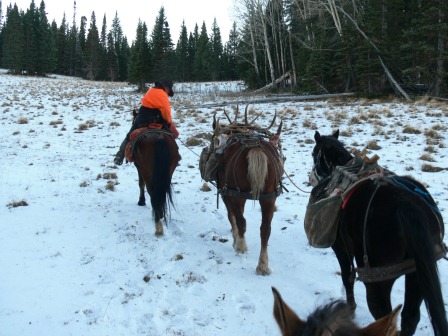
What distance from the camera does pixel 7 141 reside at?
11438 millimetres

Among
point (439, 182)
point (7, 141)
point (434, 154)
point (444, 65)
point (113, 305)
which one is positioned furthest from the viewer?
point (444, 65)

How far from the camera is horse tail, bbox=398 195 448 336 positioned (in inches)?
76.1

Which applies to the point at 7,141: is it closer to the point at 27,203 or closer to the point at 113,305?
the point at 27,203

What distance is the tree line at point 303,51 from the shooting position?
17.9m

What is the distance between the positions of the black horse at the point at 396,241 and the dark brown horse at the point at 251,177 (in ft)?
4.46

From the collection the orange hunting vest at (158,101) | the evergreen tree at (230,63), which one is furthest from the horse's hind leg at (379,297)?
the evergreen tree at (230,63)

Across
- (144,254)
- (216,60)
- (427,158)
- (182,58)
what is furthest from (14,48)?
(427,158)

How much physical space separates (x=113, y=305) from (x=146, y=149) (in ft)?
8.37

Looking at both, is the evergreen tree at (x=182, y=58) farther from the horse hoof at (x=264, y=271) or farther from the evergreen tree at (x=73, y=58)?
the horse hoof at (x=264, y=271)

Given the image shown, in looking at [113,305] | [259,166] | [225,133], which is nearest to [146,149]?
[225,133]

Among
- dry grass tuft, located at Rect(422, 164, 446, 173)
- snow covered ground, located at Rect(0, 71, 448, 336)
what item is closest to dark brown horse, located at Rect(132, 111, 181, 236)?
snow covered ground, located at Rect(0, 71, 448, 336)

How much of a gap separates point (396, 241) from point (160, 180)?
143 inches

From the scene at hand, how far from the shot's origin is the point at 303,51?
84.8ft

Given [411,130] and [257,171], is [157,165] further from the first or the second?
[411,130]
